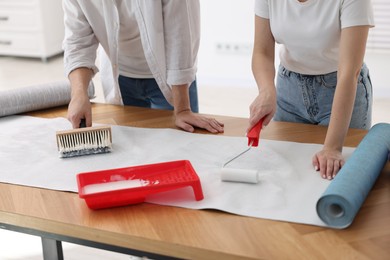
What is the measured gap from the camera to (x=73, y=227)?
3.58 feet

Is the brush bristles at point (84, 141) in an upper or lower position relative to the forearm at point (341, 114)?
lower

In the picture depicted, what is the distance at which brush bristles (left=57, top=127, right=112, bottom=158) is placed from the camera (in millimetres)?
1379

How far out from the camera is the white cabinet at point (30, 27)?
500 centimetres

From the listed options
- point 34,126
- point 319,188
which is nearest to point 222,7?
point 34,126

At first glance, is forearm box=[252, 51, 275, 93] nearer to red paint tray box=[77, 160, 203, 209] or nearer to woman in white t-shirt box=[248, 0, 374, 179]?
woman in white t-shirt box=[248, 0, 374, 179]

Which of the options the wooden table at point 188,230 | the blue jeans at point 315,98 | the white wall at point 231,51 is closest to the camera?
the wooden table at point 188,230

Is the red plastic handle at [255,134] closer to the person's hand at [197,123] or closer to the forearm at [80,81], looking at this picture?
the person's hand at [197,123]

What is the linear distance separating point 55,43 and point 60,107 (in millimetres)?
3621

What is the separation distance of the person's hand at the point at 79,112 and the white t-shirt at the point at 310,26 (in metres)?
0.53

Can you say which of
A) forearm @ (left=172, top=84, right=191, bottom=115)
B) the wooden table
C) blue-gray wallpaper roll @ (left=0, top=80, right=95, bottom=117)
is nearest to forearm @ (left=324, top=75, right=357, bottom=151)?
the wooden table

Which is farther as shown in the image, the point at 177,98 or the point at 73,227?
the point at 177,98

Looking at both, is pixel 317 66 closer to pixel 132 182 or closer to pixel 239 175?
pixel 239 175

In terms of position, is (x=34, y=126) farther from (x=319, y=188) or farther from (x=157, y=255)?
(x=319, y=188)

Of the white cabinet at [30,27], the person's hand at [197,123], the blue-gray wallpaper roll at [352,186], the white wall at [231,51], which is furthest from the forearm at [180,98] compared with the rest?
the white cabinet at [30,27]
